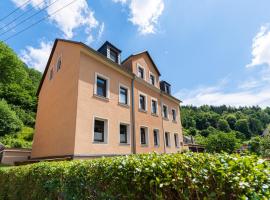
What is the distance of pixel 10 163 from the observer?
12.9 meters

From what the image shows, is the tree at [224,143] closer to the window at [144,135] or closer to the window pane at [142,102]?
the window at [144,135]

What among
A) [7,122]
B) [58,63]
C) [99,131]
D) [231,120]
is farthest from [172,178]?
[231,120]

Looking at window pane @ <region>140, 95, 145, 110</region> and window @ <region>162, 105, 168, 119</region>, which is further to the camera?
window @ <region>162, 105, 168, 119</region>

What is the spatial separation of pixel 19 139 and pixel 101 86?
700 inches

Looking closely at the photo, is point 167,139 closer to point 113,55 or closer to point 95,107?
point 95,107

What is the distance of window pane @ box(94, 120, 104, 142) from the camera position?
10375 millimetres

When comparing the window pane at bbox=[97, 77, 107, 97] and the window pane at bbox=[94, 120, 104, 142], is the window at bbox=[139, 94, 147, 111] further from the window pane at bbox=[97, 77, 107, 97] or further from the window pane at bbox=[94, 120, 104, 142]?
the window pane at bbox=[94, 120, 104, 142]

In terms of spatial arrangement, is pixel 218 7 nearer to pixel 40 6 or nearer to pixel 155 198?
pixel 40 6

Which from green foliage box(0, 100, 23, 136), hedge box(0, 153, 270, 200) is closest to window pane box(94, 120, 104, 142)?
hedge box(0, 153, 270, 200)

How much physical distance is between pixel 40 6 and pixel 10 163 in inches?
467

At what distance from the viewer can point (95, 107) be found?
10.5 m

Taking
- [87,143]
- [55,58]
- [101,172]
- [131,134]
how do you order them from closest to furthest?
[101,172] < [87,143] < [131,134] < [55,58]

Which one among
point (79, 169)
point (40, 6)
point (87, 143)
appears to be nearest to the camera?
point (79, 169)

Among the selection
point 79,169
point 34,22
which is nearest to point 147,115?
point 34,22
